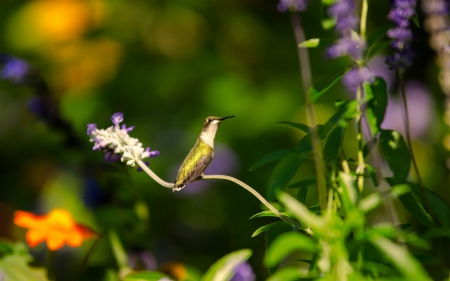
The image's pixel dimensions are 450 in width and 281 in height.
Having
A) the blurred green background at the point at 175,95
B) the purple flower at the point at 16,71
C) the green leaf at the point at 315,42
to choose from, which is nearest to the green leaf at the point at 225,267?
the green leaf at the point at 315,42

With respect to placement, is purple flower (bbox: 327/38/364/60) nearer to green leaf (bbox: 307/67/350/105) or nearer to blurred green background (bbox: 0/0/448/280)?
green leaf (bbox: 307/67/350/105)

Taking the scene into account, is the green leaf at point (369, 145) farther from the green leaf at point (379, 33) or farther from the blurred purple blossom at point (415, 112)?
the blurred purple blossom at point (415, 112)

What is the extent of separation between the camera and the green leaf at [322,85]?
28.6 inches

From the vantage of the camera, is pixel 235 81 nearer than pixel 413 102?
No

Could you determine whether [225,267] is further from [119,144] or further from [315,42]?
[315,42]

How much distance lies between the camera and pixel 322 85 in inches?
29.7

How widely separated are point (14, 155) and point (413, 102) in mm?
1565

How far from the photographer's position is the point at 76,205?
7.43 ft

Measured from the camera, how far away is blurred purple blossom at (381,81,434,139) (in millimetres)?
1959

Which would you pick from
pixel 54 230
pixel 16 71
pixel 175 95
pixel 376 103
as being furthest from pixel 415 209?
pixel 175 95

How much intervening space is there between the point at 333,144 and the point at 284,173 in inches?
4.0

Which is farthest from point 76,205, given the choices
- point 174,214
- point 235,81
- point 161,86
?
point 235,81

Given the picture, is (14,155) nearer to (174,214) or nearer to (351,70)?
(174,214)

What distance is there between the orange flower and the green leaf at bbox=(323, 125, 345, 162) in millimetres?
429
